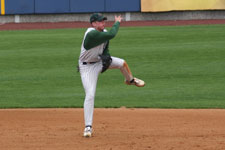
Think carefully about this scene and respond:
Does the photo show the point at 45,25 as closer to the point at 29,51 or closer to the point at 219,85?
the point at 29,51

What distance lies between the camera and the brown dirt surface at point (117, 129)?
8094 mm

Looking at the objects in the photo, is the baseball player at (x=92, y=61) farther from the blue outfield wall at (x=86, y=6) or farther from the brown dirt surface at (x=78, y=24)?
the blue outfield wall at (x=86, y=6)

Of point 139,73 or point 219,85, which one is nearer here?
point 219,85

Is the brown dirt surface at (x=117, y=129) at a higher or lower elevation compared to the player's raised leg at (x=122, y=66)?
lower

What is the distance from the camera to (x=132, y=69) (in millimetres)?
16156

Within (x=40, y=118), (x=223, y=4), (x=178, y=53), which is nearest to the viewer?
(x=40, y=118)

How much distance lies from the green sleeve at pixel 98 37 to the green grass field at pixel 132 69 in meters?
3.81

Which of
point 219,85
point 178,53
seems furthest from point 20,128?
point 178,53

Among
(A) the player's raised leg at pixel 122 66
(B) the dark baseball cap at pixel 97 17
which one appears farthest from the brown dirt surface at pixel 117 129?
(B) the dark baseball cap at pixel 97 17

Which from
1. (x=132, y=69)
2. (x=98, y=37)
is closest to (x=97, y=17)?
(x=98, y=37)

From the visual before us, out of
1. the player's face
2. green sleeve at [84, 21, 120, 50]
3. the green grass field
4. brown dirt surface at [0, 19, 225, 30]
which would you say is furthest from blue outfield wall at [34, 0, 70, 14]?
green sleeve at [84, 21, 120, 50]

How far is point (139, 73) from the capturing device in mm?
15523

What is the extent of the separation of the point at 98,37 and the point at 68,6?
19336 mm

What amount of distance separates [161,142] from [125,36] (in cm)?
1429
